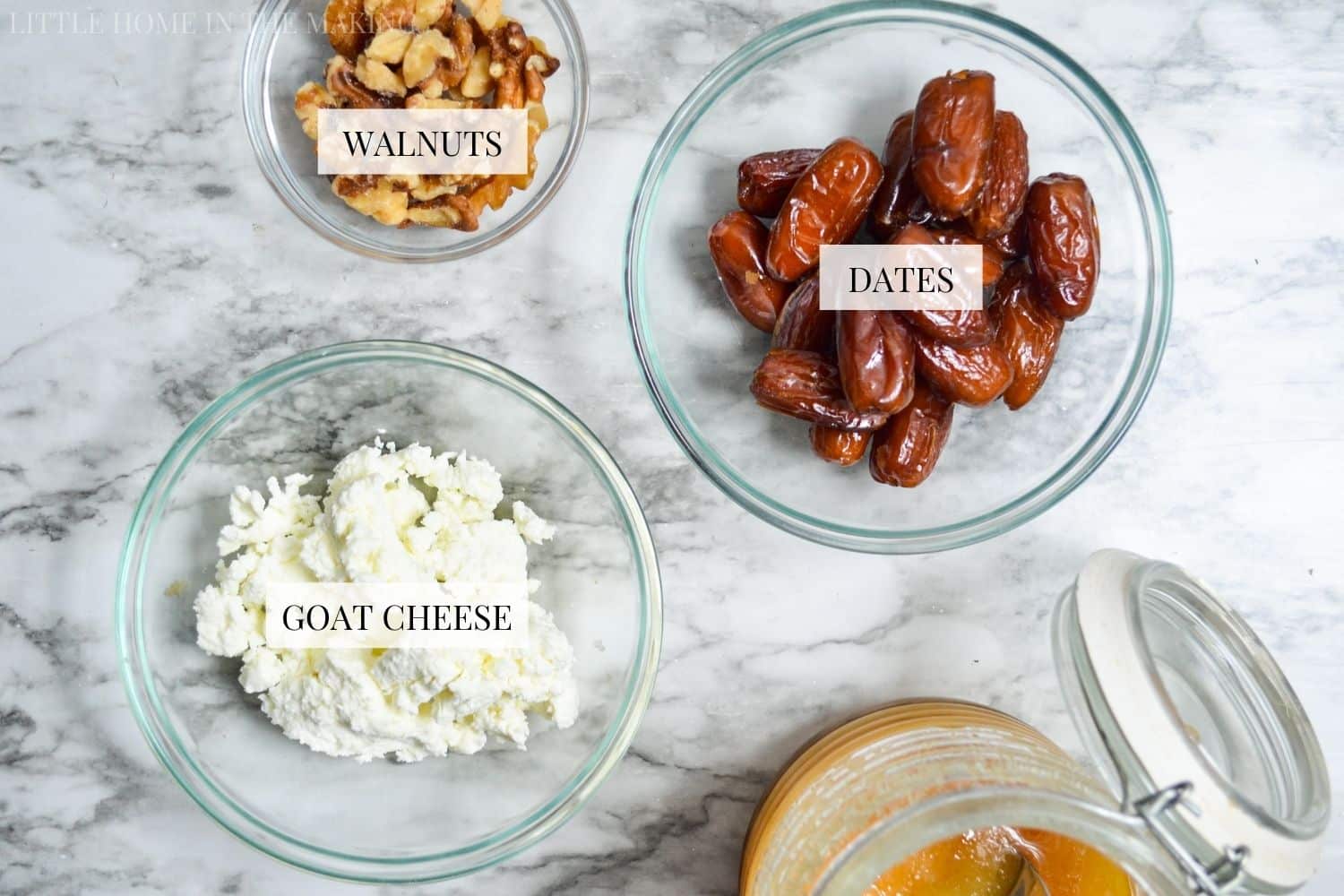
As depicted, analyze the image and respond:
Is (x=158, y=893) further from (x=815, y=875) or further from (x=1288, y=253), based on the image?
(x=1288, y=253)

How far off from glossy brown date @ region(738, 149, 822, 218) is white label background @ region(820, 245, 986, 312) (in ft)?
0.33

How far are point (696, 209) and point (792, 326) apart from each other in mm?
198

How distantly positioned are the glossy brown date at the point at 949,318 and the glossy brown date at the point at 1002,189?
3 cm

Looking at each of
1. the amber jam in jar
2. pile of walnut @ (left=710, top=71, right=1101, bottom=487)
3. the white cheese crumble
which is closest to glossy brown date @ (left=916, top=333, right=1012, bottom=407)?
pile of walnut @ (left=710, top=71, right=1101, bottom=487)

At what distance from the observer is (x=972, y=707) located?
1.15 metres

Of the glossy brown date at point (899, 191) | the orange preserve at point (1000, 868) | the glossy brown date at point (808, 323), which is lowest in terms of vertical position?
the orange preserve at point (1000, 868)

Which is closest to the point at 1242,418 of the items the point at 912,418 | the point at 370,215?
the point at 912,418

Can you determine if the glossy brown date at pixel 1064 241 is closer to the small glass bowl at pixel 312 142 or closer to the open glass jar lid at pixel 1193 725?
the open glass jar lid at pixel 1193 725

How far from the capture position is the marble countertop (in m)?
1.21

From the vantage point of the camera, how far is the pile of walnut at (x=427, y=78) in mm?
1130

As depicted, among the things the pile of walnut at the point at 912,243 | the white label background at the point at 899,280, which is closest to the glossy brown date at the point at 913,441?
the pile of walnut at the point at 912,243

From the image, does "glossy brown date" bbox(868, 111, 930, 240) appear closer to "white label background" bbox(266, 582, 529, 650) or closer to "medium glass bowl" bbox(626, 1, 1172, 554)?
"medium glass bowl" bbox(626, 1, 1172, 554)

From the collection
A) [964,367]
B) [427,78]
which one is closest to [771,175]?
[964,367]

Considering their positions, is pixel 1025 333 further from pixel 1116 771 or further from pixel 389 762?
pixel 389 762
